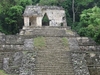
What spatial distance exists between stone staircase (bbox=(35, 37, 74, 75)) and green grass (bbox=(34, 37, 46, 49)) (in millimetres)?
468

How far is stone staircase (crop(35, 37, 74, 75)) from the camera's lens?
19.7m

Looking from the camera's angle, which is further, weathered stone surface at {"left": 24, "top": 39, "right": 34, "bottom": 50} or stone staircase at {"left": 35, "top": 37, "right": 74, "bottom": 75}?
weathered stone surface at {"left": 24, "top": 39, "right": 34, "bottom": 50}

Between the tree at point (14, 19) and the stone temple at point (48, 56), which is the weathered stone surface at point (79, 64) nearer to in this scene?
the stone temple at point (48, 56)

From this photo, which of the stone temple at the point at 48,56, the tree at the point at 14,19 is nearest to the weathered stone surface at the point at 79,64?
the stone temple at the point at 48,56

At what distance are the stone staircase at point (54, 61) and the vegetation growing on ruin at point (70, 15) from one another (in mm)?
5727

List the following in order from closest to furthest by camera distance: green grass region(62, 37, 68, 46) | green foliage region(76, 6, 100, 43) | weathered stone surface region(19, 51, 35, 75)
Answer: weathered stone surface region(19, 51, 35, 75) < green grass region(62, 37, 68, 46) < green foliage region(76, 6, 100, 43)

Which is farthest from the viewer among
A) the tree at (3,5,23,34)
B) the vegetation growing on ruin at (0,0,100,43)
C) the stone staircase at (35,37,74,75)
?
the tree at (3,5,23,34)

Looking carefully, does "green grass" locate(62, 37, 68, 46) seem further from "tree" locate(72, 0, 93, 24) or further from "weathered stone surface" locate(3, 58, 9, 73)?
"tree" locate(72, 0, 93, 24)

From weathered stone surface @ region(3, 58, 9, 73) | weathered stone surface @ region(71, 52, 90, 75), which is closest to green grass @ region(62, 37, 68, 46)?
weathered stone surface @ region(71, 52, 90, 75)

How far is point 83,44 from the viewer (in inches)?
1038

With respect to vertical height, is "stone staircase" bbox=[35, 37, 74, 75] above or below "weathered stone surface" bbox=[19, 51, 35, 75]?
below

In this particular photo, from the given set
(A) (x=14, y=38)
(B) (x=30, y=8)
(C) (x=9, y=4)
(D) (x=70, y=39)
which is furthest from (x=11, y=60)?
(C) (x=9, y=4)

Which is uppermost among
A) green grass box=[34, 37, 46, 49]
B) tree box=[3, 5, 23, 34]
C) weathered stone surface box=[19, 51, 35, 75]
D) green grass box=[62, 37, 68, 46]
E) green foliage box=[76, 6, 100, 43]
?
weathered stone surface box=[19, 51, 35, 75]

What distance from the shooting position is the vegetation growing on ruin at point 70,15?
32453 millimetres
